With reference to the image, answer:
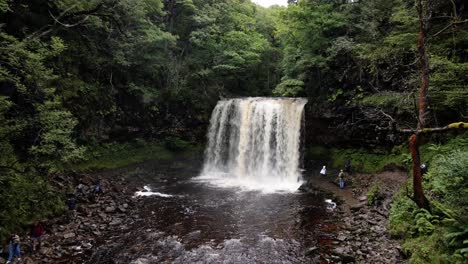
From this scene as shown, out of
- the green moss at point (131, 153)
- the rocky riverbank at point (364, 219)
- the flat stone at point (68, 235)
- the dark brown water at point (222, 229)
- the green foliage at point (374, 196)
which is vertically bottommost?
the dark brown water at point (222, 229)

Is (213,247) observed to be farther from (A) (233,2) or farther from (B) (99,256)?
(A) (233,2)

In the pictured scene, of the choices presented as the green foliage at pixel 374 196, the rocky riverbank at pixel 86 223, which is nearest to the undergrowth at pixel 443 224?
the green foliage at pixel 374 196

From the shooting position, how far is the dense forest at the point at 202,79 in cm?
1237

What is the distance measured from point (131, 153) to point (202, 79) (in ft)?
34.2

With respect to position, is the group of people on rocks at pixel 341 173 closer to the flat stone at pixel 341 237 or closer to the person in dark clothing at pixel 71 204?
the flat stone at pixel 341 237

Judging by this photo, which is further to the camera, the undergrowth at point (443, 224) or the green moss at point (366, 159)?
the green moss at point (366, 159)

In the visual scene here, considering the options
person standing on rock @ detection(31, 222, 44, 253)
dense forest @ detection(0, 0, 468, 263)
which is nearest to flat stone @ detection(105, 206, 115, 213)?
dense forest @ detection(0, 0, 468, 263)

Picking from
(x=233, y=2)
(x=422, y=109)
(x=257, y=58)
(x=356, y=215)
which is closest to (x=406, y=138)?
(x=356, y=215)

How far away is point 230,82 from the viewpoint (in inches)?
1325

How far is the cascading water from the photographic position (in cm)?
2364

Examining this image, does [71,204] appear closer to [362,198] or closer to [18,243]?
[18,243]

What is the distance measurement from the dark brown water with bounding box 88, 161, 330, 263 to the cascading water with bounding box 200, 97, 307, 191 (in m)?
3.64

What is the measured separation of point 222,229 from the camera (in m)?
14.2

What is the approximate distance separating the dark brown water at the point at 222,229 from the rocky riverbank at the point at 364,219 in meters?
0.86
